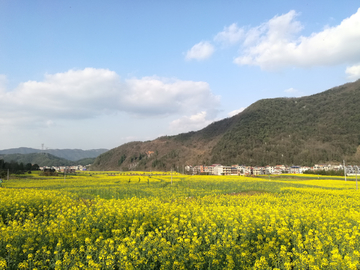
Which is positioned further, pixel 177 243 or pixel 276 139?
pixel 276 139

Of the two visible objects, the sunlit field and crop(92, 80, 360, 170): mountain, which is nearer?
the sunlit field

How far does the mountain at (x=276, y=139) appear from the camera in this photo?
122 meters

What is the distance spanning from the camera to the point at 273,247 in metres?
7.40

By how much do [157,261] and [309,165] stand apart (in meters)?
128

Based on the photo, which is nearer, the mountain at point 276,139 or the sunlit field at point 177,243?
the sunlit field at point 177,243

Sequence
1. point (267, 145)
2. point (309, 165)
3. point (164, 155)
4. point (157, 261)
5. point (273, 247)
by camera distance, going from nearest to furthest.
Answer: point (157, 261)
point (273, 247)
point (309, 165)
point (267, 145)
point (164, 155)

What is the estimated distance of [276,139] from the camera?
14550cm

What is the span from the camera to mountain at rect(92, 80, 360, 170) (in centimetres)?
12169

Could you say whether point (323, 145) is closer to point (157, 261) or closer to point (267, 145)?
point (267, 145)

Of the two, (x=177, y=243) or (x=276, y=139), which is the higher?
(x=276, y=139)

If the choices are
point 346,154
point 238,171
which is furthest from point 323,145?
point 238,171

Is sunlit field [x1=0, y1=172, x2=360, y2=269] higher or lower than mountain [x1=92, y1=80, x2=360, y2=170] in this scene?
lower

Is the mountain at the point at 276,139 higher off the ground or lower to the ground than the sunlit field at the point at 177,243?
higher

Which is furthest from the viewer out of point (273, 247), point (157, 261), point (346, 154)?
point (346, 154)
